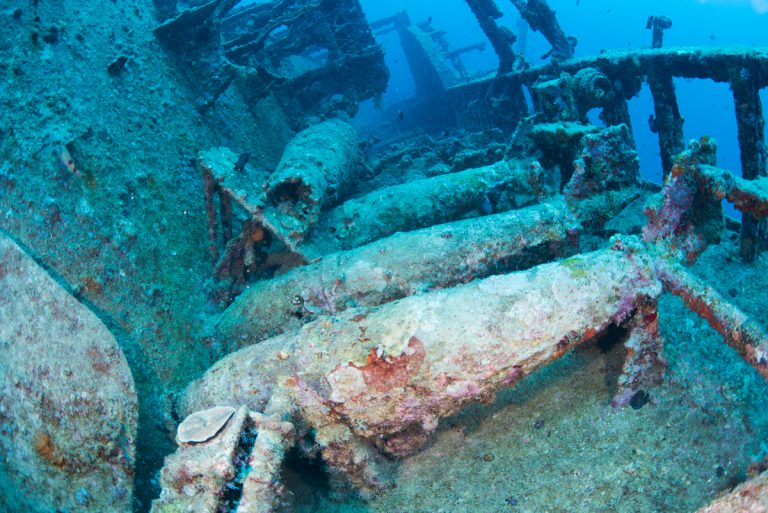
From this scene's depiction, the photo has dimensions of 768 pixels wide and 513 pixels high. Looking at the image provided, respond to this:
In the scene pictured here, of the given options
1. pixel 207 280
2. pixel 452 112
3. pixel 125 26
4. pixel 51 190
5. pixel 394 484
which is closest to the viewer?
pixel 394 484

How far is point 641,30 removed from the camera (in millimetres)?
87938

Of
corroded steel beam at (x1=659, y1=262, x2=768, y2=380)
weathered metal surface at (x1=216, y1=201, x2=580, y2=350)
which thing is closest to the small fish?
weathered metal surface at (x1=216, y1=201, x2=580, y2=350)

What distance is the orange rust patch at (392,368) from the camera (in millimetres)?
2217

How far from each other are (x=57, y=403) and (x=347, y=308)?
183 cm

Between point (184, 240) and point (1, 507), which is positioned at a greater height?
point (184, 240)

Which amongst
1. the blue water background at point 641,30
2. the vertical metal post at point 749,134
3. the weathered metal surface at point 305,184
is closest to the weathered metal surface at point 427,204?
the weathered metal surface at point 305,184

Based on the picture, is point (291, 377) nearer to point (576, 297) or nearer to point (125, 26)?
point (576, 297)

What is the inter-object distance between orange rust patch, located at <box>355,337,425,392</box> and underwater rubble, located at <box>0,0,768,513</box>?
0.01 meters

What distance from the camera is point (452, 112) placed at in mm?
11500

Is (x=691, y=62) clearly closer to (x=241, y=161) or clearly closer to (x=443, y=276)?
(x=443, y=276)

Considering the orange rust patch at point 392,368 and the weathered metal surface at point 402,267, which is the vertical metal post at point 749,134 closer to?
the weathered metal surface at point 402,267

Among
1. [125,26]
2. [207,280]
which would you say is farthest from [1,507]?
[125,26]

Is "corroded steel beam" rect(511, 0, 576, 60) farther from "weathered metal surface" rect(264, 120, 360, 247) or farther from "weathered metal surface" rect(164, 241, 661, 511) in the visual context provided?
"weathered metal surface" rect(164, 241, 661, 511)

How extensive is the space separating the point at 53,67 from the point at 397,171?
4.60m
